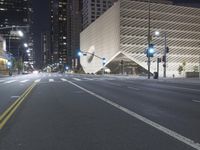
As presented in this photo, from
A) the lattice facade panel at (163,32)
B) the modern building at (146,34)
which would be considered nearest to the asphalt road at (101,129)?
the modern building at (146,34)

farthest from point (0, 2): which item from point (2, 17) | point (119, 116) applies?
point (119, 116)

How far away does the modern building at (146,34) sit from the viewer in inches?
4653

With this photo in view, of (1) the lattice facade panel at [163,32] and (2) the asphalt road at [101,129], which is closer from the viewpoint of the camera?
(2) the asphalt road at [101,129]

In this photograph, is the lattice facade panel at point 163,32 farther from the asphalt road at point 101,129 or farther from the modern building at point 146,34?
the asphalt road at point 101,129

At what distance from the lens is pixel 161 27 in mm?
124625

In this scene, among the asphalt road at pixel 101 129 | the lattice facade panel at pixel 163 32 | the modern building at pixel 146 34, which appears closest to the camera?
the asphalt road at pixel 101 129

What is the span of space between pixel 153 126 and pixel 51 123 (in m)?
2.86

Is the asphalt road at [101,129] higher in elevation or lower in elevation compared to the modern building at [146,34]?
lower

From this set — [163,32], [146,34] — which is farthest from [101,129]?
[163,32]

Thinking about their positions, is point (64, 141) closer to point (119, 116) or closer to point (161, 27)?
point (119, 116)

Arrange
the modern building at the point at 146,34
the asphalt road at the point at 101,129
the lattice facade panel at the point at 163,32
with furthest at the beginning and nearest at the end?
the lattice facade panel at the point at 163,32, the modern building at the point at 146,34, the asphalt road at the point at 101,129

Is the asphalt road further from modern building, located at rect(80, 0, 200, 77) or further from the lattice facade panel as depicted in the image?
the lattice facade panel

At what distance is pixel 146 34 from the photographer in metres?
122

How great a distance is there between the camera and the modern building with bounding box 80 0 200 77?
388 feet
